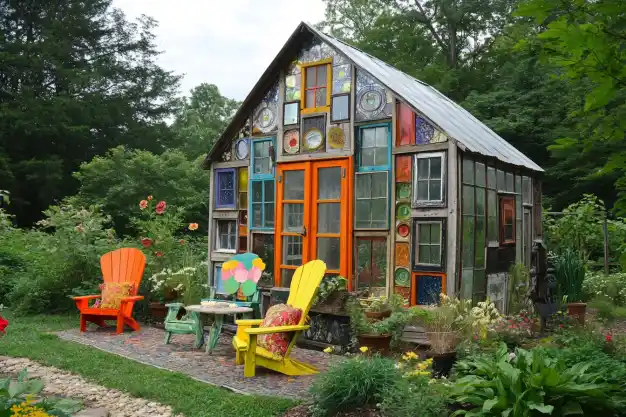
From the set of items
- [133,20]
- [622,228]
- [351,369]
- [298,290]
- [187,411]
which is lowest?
[187,411]

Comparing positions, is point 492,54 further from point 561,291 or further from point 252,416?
point 252,416

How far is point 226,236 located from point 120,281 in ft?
5.91

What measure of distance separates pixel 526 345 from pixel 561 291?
3.92 metres

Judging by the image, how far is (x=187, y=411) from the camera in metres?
4.34

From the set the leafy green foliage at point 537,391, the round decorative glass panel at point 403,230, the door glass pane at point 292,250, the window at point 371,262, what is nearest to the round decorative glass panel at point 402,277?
the window at point 371,262

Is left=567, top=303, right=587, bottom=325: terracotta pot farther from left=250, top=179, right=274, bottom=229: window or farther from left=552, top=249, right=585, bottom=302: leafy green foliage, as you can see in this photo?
left=250, top=179, right=274, bottom=229: window

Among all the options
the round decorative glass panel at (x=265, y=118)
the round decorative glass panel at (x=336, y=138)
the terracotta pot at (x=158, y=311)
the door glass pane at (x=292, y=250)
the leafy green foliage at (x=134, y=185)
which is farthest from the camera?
the leafy green foliage at (x=134, y=185)

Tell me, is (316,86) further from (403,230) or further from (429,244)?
(429,244)

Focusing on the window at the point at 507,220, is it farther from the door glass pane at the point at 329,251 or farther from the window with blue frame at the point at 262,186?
the window with blue frame at the point at 262,186

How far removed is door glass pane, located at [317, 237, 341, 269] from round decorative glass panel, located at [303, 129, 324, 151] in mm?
1256

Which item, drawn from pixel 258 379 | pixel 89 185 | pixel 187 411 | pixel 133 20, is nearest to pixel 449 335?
pixel 258 379

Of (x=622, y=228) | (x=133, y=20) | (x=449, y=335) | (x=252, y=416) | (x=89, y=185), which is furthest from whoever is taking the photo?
(x=133, y=20)

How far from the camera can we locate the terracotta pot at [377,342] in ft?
20.1

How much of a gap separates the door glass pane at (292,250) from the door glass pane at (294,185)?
0.57m
